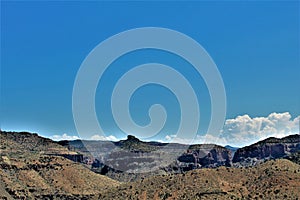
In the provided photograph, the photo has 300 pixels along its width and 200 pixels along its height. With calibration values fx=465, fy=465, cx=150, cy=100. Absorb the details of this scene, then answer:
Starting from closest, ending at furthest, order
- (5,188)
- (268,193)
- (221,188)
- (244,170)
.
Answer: (268,193)
(221,188)
(244,170)
(5,188)

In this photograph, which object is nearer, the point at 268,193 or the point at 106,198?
the point at 268,193

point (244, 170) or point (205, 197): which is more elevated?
point (244, 170)

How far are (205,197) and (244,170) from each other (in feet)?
92.4

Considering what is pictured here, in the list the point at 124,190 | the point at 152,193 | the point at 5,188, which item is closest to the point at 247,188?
the point at 152,193

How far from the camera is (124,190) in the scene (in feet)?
567

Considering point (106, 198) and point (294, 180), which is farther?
point (106, 198)

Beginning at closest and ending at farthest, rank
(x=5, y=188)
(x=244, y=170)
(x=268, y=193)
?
(x=268, y=193) → (x=244, y=170) → (x=5, y=188)

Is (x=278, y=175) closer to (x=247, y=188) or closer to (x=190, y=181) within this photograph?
(x=247, y=188)

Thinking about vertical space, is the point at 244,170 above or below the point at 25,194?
above

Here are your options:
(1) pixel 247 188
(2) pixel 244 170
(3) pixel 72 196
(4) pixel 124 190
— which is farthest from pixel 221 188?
(3) pixel 72 196

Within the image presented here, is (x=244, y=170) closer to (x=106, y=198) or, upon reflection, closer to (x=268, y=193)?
(x=268, y=193)

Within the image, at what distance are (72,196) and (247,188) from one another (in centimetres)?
7905

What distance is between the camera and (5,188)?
613 feet

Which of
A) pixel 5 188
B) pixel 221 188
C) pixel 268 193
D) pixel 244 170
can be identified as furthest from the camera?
pixel 5 188
